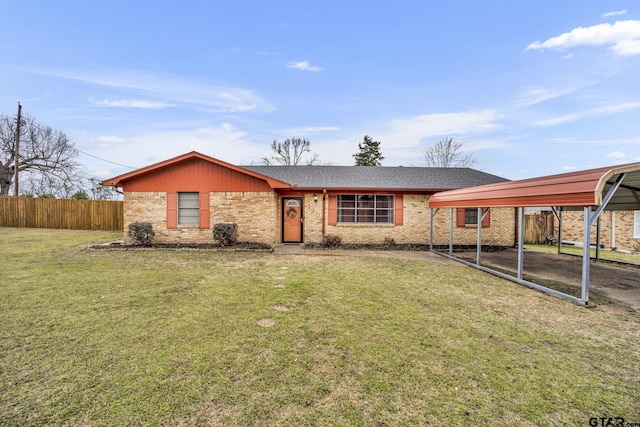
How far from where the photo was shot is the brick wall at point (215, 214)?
458 inches

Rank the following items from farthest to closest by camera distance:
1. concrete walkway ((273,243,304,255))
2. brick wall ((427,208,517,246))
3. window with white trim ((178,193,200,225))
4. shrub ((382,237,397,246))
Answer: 1. brick wall ((427,208,517,246))
2. shrub ((382,237,397,246))
3. window with white trim ((178,193,200,225))
4. concrete walkway ((273,243,304,255))

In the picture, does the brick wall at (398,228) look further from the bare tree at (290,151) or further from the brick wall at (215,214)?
the bare tree at (290,151)

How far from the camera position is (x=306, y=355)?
10.3ft

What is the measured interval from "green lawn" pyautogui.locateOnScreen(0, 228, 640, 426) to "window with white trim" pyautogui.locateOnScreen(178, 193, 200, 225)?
18.9 ft

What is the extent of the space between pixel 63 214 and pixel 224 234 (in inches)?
596

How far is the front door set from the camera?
1288 centimetres

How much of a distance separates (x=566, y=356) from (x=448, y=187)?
398 inches

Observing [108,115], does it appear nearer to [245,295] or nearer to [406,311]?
[245,295]

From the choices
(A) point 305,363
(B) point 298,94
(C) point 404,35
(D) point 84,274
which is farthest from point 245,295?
(B) point 298,94

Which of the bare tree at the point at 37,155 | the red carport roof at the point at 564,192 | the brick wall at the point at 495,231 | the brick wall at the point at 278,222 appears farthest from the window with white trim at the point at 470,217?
the bare tree at the point at 37,155

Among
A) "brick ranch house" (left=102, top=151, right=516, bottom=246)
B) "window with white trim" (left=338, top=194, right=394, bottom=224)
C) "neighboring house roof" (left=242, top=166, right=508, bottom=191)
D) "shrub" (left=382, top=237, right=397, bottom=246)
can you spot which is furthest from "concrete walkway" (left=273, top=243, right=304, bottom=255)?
"shrub" (left=382, top=237, right=397, bottom=246)

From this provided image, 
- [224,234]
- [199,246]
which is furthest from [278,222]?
[199,246]

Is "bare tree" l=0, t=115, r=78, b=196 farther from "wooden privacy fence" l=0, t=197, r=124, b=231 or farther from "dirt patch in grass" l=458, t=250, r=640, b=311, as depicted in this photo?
"dirt patch in grass" l=458, t=250, r=640, b=311

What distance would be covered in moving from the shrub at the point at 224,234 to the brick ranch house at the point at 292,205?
1.41 feet
